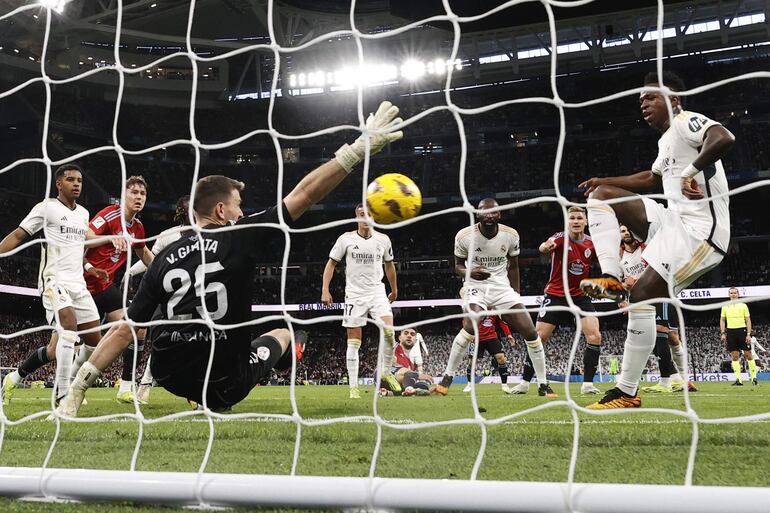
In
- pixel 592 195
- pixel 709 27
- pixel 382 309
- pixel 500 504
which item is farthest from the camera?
pixel 709 27

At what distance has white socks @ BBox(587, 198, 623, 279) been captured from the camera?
14.5ft

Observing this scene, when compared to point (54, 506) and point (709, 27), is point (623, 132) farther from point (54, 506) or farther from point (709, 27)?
point (54, 506)

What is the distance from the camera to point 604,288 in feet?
13.0

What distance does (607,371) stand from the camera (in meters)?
25.5

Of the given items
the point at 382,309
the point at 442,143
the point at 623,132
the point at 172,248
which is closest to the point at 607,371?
the point at 623,132

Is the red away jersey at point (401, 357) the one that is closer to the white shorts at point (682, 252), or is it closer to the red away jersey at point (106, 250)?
the red away jersey at point (106, 250)

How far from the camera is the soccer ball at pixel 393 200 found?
3873mm

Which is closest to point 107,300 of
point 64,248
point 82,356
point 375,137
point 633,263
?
point 64,248

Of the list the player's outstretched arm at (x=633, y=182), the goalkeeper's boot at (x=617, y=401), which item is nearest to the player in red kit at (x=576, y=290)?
the player's outstretched arm at (x=633, y=182)

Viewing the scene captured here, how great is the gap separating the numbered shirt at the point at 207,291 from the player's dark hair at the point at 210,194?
0.25 meters

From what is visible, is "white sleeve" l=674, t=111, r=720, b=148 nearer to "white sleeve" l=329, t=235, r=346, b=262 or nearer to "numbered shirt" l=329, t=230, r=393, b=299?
"numbered shirt" l=329, t=230, r=393, b=299

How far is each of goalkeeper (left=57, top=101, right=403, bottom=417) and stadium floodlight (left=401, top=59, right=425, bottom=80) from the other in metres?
26.7

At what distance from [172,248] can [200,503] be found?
6.13ft

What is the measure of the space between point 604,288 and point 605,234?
697mm
